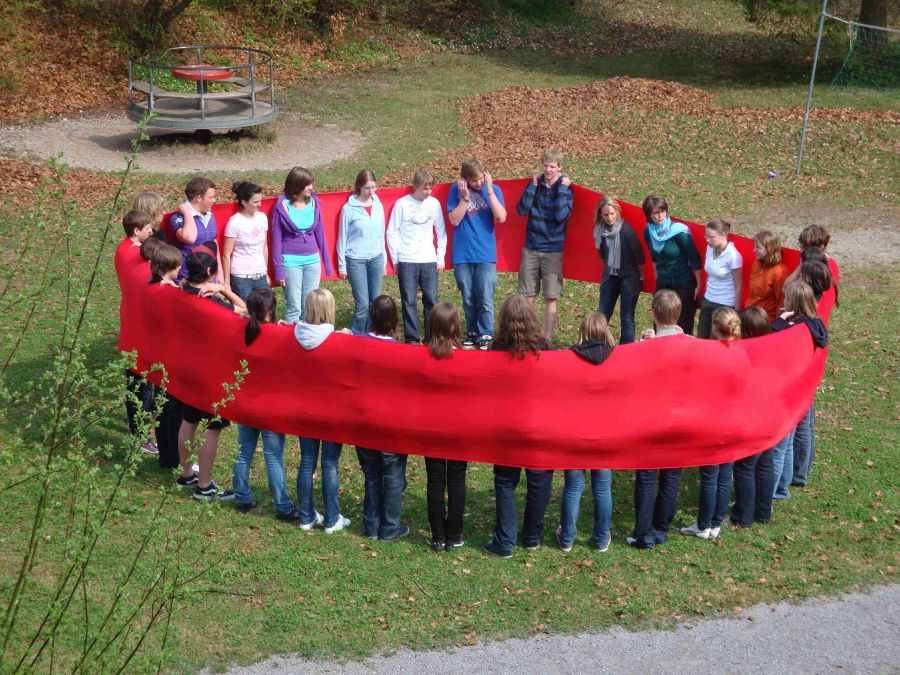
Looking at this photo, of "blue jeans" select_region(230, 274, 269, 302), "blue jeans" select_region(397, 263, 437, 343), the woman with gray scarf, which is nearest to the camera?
"blue jeans" select_region(230, 274, 269, 302)

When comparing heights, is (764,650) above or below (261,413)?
below

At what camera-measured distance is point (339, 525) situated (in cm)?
834

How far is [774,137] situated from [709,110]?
2.48m

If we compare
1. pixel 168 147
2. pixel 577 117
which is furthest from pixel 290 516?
pixel 577 117

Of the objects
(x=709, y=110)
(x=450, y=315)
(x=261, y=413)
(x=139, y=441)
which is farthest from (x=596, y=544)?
(x=709, y=110)

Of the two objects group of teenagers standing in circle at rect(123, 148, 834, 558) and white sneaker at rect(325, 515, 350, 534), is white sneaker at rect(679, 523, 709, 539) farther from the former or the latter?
white sneaker at rect(325, 515, 350, 534)

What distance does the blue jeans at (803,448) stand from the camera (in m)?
9.07

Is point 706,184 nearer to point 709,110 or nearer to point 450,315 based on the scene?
point 709,110

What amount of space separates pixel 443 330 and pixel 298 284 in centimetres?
353

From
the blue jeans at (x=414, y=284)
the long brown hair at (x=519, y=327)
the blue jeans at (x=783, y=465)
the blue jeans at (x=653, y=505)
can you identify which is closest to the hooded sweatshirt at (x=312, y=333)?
the long brown hair at (x=519, y=327)

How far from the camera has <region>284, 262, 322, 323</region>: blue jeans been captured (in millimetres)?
10961

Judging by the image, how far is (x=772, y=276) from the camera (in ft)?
32.4

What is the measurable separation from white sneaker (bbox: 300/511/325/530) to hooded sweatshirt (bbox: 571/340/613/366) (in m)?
2.42

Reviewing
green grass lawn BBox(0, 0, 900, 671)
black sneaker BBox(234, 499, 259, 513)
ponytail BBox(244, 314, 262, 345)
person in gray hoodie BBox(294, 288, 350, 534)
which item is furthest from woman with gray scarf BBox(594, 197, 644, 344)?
black sneaker BBox(234, 499, 259, 513)
